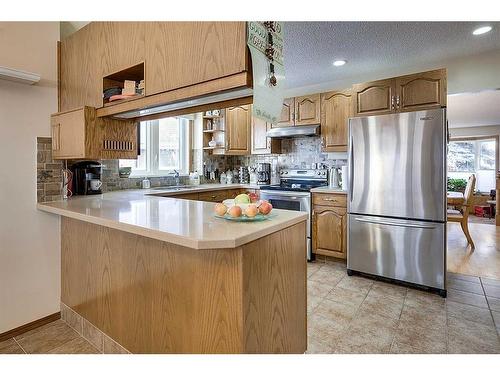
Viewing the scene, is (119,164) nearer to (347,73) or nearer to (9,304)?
(9,304)

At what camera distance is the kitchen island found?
1.28 metres

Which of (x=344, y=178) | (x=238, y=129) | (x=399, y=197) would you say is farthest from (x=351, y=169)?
(x=238, y=129)

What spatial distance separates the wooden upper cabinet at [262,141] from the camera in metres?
4.28

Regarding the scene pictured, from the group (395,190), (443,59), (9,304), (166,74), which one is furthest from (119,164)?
(443,59)

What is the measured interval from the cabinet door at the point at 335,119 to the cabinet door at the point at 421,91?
621mm

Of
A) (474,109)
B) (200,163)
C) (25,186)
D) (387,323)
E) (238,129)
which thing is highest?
(474,109)

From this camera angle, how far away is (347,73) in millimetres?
3881

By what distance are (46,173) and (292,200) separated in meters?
2.59

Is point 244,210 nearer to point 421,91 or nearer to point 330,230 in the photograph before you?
point 330,230

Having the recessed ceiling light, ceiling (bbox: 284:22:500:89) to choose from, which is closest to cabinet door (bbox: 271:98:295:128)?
ceiling (bbox: 284:22:500:89)

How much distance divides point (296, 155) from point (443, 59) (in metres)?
2.07

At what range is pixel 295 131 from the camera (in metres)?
3.92

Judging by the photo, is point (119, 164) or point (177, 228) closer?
point (177, 228)

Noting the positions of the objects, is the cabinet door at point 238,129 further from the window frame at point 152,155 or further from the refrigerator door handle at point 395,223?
the refrigerator door handle at point 395,223
